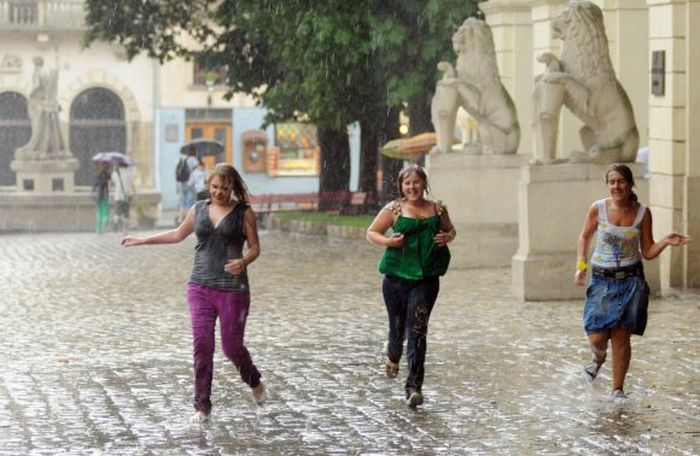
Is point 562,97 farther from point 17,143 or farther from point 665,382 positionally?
point 17,143

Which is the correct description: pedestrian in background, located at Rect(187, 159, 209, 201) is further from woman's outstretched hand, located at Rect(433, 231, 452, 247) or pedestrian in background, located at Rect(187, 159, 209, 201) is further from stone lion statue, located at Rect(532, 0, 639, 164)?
woman's outstretched hand, located at Rect(433, 231, 452, 247)

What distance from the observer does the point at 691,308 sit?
19078mm

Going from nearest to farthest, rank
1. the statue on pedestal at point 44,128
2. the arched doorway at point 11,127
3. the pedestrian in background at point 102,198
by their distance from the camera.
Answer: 1. the pedestrian in background at point 102,198
2. the statue on pedestal at point 44,128
3. the arched doorway at point 11,127

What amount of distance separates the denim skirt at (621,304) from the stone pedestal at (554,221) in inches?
289

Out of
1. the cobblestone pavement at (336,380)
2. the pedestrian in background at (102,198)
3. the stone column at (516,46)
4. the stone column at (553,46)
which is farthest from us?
the pedestrian in background at (102,198)

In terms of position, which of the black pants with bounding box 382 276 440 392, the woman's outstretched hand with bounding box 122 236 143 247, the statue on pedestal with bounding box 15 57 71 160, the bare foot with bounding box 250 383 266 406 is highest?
the statue on pedestal with bounding box 15 57 71 160

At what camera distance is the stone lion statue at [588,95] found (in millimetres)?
20719

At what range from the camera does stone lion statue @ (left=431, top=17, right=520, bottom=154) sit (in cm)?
2573

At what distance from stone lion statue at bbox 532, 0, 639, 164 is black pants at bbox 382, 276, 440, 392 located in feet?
26.3

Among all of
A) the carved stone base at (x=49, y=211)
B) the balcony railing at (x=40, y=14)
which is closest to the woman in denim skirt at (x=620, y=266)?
the carved stone base at (x=49, y=211)

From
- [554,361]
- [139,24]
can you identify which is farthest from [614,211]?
[139,24]

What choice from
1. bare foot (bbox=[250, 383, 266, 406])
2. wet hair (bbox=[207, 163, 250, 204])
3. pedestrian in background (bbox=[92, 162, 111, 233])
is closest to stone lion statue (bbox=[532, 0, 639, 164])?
bare foot (bbox=[250, 383, 266, 406])

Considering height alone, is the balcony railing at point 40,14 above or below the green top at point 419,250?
above

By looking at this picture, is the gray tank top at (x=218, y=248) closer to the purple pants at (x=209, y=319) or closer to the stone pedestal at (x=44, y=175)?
the purple pants at (x=209, y=319)
